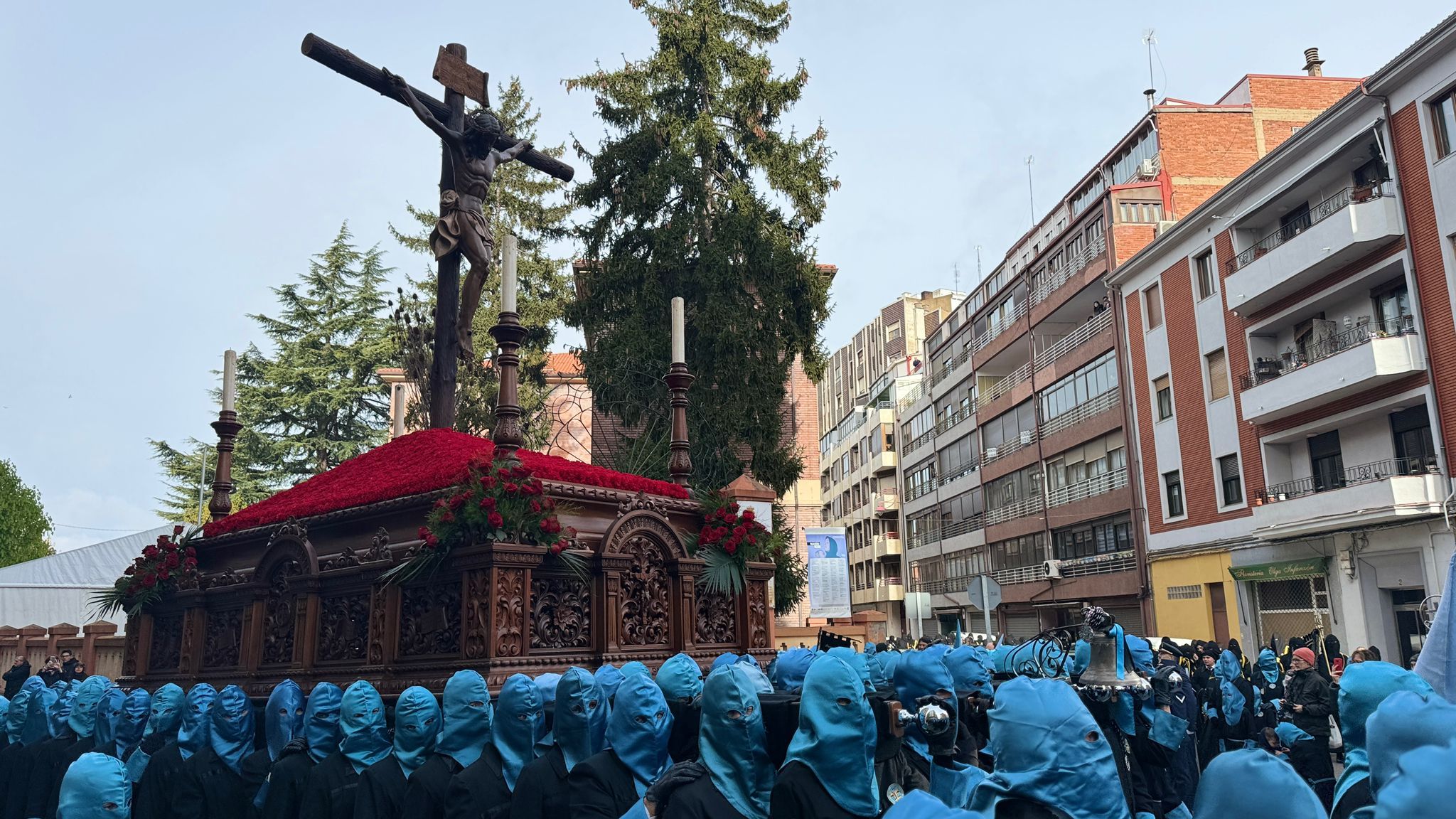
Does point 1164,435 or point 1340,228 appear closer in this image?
point 1340,228

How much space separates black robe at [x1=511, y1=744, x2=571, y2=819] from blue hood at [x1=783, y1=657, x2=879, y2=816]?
3.93 ft

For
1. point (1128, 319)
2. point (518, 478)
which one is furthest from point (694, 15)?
point (518, 478)

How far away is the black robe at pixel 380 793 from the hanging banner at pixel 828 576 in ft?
38.7

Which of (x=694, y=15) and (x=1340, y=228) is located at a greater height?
(x=694, y=15)

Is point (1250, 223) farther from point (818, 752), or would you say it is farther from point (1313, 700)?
point (818, 752)

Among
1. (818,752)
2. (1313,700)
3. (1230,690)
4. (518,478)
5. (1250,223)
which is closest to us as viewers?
(818,752)

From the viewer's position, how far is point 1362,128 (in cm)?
2080

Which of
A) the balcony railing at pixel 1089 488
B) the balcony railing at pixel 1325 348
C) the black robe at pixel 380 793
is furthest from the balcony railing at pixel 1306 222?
the black robe at pixel 380 793

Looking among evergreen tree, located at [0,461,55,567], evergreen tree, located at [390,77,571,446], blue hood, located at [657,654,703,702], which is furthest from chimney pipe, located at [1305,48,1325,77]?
evergreen tree, located at [0,461,55,567]

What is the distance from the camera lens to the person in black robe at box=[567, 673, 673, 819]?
384cm


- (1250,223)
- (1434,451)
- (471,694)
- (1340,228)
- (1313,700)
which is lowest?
(1313,700)

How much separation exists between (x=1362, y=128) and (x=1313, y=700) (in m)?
16.1

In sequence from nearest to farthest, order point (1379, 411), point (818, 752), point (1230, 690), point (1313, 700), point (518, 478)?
1. point (818, 752)
2. point (518, 478)
3. point (1313, 700)
4. point (1230, 690)
5. point (1379, 411)

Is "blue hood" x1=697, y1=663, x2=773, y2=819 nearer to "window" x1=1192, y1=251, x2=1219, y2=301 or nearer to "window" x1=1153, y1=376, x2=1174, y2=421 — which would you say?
"window" x1=1192, y1=251, x2=1219, y2=301
